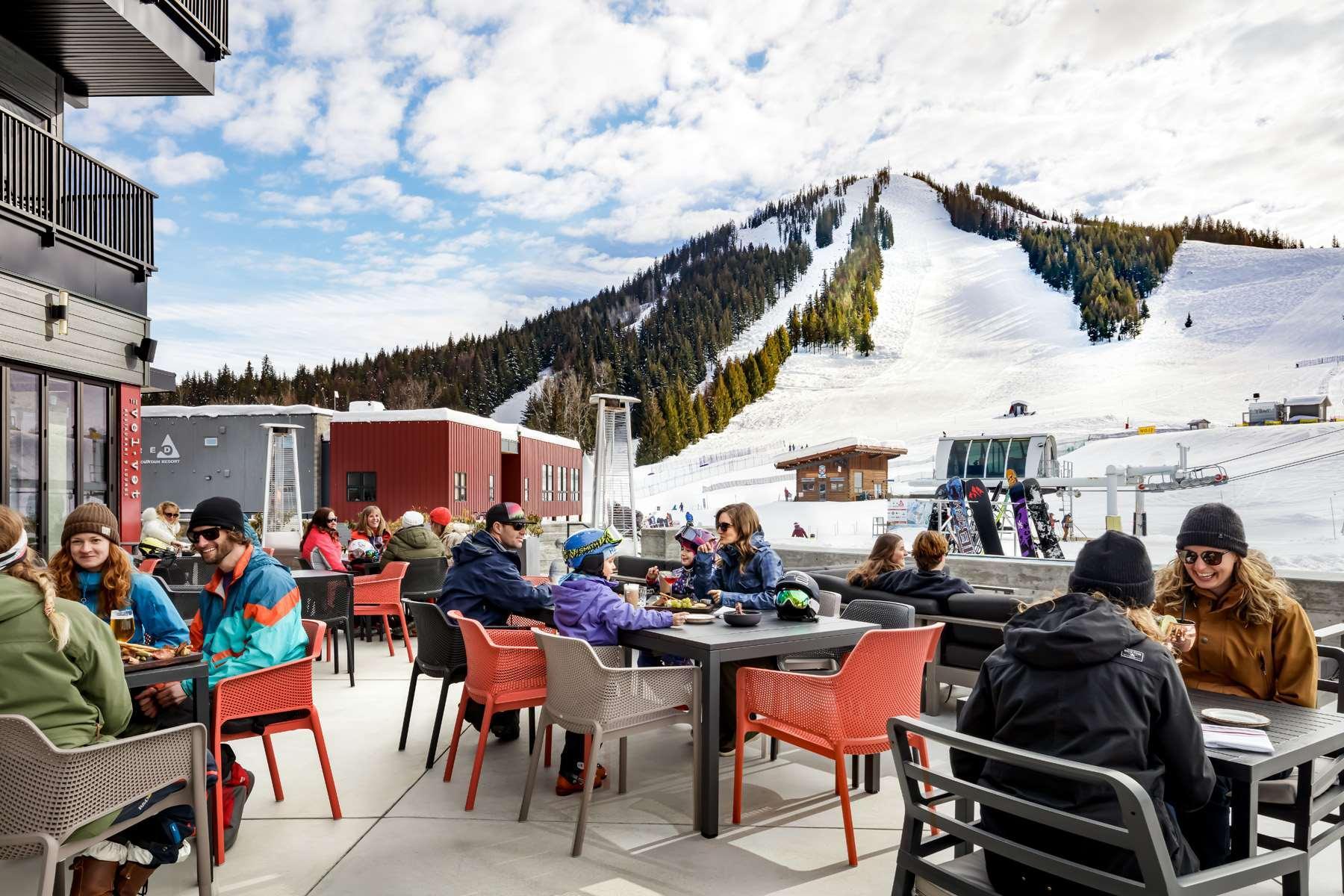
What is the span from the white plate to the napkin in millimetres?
20

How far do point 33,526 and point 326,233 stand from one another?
92.8 m

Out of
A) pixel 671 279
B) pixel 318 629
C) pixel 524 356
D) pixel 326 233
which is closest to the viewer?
pixel 318 629

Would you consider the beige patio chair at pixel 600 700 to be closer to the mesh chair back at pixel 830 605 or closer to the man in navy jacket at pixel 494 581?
the man in navy jacket at pixel 494 581

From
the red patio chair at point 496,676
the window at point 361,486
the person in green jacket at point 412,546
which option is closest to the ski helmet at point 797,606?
the red patio chair at point 496,676

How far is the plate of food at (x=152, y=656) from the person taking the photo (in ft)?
9.62

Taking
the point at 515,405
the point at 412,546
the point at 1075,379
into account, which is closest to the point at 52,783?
the point at 412,546

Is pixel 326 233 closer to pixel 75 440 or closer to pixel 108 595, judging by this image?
pixel 75 440

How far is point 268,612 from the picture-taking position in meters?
3.52

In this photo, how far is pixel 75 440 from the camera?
8422 mm

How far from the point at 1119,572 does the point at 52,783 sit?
2.66m

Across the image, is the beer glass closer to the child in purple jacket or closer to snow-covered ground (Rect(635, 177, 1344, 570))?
the child in purple jacket

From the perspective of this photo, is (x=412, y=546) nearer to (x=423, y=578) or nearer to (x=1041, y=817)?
(x=423, y=578)

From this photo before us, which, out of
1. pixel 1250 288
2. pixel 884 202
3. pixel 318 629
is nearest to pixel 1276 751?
pixel 318 629

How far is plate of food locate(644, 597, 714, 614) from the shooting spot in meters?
4.30
